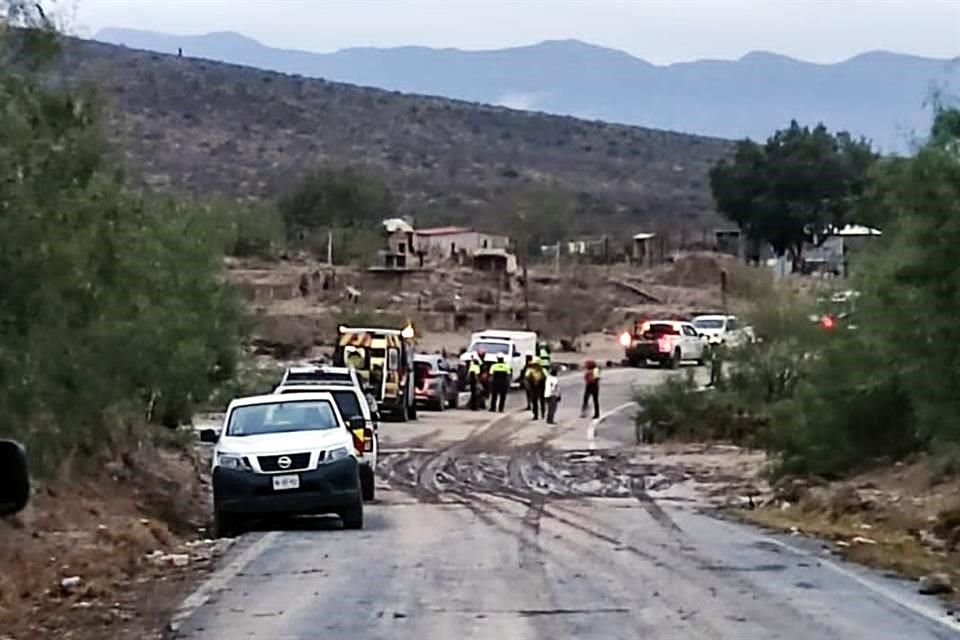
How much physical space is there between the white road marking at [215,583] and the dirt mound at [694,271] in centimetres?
7442

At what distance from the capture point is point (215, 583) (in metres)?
17.6

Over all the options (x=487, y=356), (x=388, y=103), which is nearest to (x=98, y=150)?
(x=487, y=356)

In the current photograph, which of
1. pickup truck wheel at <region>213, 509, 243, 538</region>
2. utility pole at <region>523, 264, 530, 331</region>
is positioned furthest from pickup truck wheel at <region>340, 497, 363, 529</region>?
utility pole at <region>523, 264, 530, 331</region>

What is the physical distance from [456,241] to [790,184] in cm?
1876

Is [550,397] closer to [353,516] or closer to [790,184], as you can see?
[353,516]

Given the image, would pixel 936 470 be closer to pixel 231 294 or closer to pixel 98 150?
pixel 98 150

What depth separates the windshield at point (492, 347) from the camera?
64.0m

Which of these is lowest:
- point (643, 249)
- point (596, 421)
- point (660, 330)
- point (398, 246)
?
point (596, 421)

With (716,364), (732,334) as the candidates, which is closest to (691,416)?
(716,364)

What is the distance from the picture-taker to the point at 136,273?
88.5ft

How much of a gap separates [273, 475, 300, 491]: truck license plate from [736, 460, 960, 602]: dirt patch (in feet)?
20.8

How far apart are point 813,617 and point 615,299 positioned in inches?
3054

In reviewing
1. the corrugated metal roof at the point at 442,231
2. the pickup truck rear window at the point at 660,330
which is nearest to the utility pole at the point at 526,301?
the corrugated metal roof at the point at 442,231

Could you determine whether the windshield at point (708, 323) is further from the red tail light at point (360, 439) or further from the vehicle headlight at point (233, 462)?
the vehicle headlight at point (233, 462)
